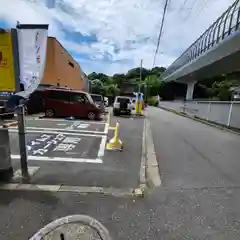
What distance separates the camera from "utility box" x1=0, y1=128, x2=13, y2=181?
169 inches

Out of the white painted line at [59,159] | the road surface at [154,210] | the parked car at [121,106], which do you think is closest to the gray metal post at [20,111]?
the road surface at [154,210]

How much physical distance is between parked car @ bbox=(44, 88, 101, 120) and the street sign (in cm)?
1153

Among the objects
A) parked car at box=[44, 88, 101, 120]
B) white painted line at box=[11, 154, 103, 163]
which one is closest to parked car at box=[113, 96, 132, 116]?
parked car at box=[44, 88, 101, 120]

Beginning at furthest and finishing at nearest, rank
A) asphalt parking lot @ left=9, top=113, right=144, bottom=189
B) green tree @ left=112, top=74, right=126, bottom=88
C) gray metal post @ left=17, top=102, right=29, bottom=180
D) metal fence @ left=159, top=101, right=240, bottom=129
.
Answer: green tree @ left=112, top=74, right=126, bottom=88
metal fence @ left=159, top=101, right=240, bottom=129
asphalt parking lot @ left=9, top=113, right=144, bottom=189
gray metal post @ left=17, top=102, right=29, bottom=180

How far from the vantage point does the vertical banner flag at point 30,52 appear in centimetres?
409

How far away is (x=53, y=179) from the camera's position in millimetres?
4746

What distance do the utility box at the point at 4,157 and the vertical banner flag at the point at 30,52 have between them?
32.2 inches

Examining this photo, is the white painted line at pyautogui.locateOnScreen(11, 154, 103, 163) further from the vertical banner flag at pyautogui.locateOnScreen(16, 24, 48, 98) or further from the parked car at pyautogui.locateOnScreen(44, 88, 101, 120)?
the parked car at pyautogui.locateOnScreen(44, 88, 101, 120)

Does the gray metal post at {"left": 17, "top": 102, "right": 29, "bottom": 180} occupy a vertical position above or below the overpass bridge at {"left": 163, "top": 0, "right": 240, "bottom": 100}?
below

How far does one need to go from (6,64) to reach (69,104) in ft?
38.3

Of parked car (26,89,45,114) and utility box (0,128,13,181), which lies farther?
parked car (26,89,45,114)

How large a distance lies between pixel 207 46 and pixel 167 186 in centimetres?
2290

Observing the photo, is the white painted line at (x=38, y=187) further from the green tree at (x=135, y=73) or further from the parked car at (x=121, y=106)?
the green tree at (x=135, y=73)

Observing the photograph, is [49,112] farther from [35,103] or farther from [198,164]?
[198,164]
